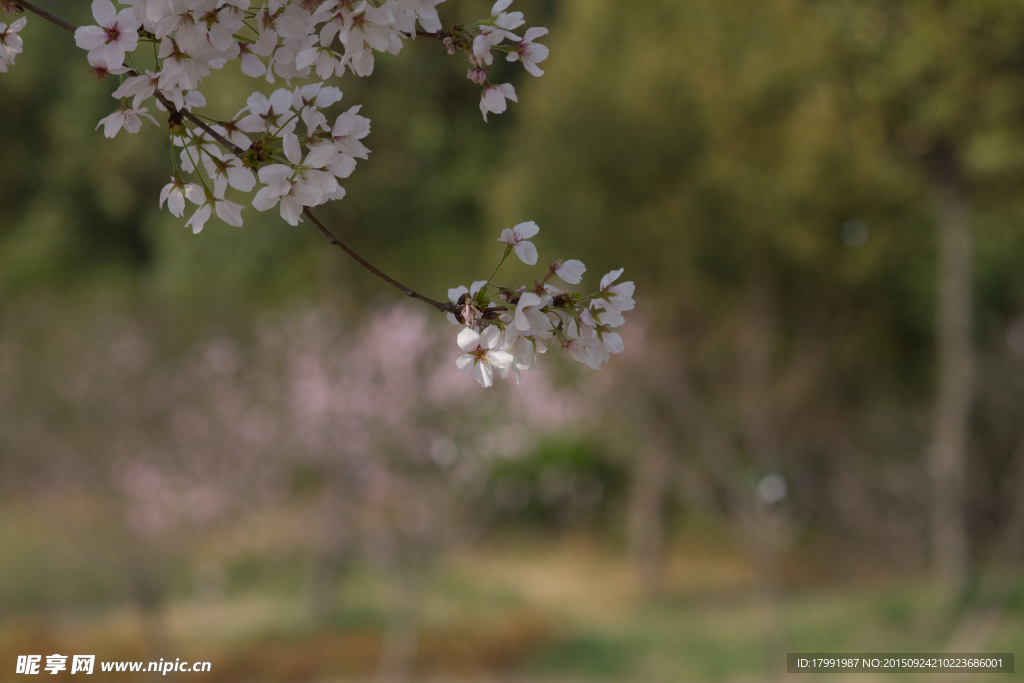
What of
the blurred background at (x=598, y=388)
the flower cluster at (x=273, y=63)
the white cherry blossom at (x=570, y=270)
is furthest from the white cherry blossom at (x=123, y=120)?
the blurred background at (x=598, y=388)

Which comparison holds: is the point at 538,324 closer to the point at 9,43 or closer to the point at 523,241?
the point at 523,241

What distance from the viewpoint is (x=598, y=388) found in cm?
561

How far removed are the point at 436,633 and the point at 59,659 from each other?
188 cm

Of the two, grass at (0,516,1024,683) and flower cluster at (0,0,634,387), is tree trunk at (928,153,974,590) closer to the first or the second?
grass at (0,516,1024,683)

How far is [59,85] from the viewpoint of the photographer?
8.46 m

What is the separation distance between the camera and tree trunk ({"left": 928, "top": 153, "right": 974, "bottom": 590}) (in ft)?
15.8

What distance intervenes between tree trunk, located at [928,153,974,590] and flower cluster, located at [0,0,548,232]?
14.8 feet

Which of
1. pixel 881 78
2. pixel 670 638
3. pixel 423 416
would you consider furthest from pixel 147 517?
pixel 881 78

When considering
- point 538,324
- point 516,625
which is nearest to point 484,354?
point 538,324

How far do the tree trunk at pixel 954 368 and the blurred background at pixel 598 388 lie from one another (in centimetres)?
2

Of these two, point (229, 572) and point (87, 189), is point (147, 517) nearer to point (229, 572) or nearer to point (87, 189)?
point (229, 572)

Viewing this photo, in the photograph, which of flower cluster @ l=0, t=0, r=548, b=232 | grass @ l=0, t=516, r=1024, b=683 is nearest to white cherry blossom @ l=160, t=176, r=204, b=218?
flower cluster @ l=0, t=0, r=548, b=232

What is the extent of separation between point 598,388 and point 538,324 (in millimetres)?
4815

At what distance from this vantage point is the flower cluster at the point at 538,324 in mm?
836
